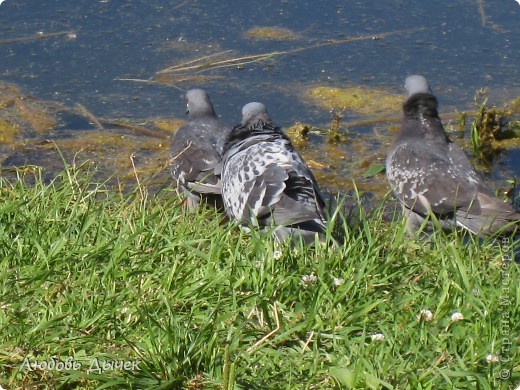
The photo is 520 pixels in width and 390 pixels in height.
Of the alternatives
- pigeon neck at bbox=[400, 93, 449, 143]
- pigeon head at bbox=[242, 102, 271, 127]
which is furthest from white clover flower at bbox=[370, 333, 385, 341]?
pigeon neck at bbox=[400, 93, 449, 143]

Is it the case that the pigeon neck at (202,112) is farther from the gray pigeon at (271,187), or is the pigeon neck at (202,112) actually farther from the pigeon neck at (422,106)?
the pigeon neck at (422,106)

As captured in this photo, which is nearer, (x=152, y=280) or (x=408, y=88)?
(x=152, y=280)

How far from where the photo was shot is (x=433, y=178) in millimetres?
5957

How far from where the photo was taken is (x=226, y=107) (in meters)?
7.60

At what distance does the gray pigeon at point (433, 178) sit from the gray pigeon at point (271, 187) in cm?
61

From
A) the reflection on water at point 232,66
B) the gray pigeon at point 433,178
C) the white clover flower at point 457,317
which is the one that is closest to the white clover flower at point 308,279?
the white clover flower at point 457,317

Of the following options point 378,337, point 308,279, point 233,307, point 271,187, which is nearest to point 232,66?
point 271,187

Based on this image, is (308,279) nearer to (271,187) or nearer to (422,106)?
(271,187)

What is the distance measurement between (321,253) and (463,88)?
4.19 meters

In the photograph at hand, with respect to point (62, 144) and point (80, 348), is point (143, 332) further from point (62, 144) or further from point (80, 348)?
point (62, 144)

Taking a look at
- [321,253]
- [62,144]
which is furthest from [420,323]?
[62,144]

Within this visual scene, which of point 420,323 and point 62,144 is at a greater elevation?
point 420,323

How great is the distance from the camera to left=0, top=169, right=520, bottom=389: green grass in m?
3.27

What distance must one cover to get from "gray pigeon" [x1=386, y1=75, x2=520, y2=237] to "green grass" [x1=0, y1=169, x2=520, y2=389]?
960 mm
